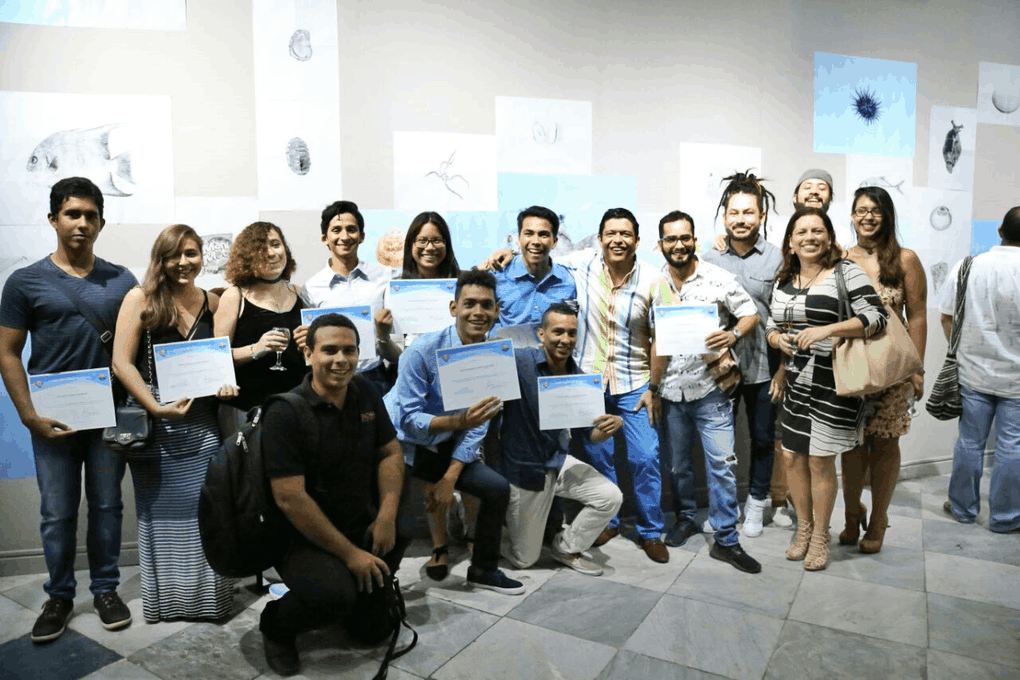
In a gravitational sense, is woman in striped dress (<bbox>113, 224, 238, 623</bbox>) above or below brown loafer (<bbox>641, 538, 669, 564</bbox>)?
above

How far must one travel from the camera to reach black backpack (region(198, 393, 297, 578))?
8.01 ft

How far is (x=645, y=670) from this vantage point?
8.38ft

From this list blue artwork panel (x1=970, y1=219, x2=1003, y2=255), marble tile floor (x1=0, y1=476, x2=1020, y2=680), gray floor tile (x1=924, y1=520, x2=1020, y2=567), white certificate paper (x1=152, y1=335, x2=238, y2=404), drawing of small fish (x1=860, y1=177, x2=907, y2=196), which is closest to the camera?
marble tile floor (x1=0, y1=476, x2=1020, y2=680)

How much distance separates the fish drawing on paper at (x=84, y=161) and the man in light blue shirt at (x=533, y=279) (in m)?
1.99

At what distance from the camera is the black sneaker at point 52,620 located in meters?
2.82

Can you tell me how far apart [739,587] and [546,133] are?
2.73m

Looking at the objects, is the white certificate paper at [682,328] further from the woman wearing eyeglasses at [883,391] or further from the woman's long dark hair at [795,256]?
the woman wearing eyeglasses at [883,391]

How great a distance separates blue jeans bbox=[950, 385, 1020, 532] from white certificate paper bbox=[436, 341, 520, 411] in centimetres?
312

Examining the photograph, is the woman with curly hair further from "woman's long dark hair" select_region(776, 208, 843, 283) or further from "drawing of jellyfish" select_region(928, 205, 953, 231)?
"drawing of jellyfish" select_region(928, 205, 953, 231)

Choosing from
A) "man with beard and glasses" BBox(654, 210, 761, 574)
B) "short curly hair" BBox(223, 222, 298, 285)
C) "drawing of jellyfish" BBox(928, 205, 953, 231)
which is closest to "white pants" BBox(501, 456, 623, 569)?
"man with beard and glasses" BBox(654, 210, 761, 574)

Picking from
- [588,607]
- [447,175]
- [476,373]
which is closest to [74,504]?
[476,373]

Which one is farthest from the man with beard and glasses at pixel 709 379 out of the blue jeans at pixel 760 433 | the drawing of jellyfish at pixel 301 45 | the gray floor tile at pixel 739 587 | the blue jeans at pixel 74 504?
the blue jeans at pixel 74 504

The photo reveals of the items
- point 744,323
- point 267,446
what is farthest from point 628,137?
point 267,446

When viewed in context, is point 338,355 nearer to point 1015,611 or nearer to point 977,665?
point 977,665
